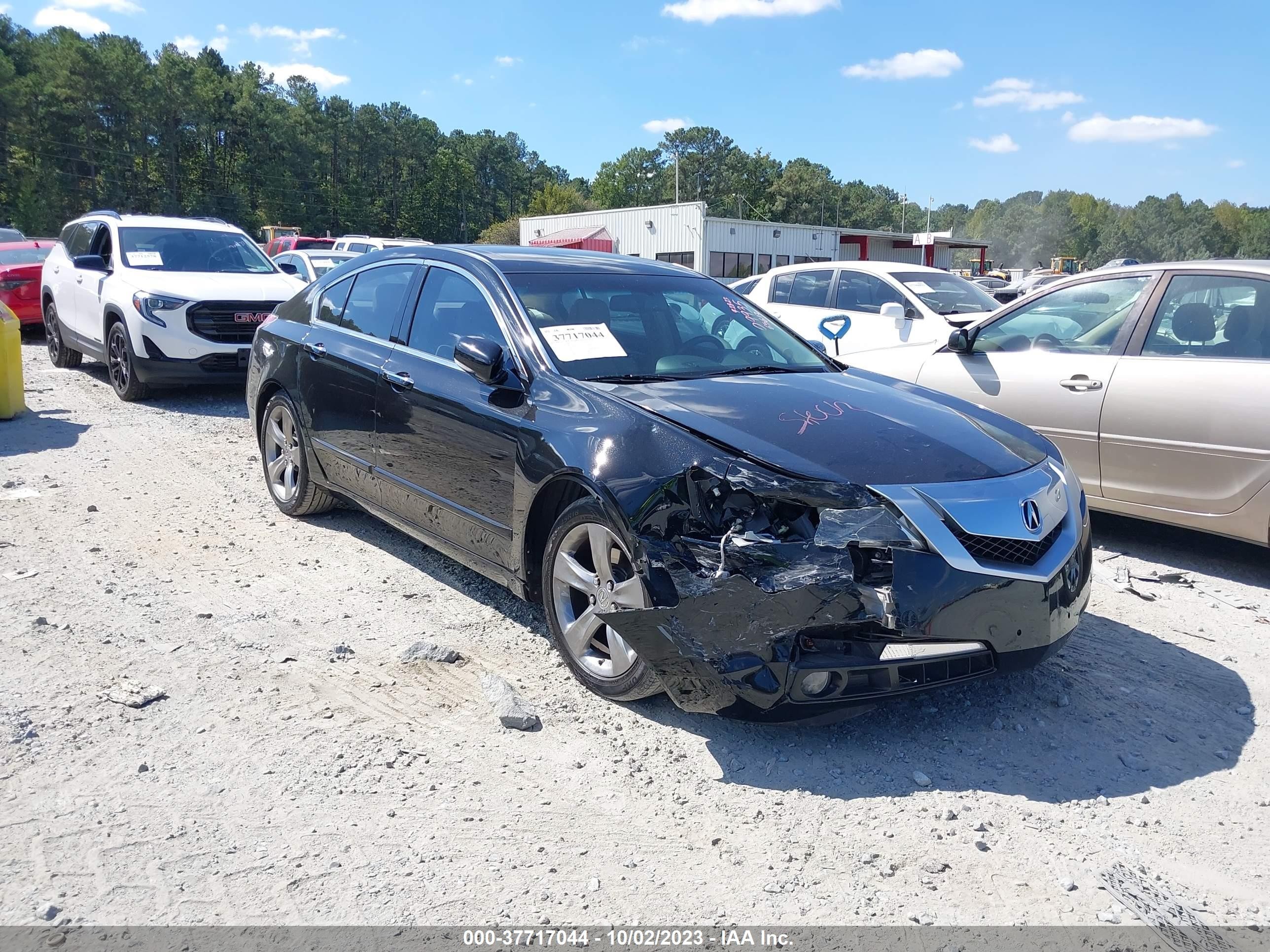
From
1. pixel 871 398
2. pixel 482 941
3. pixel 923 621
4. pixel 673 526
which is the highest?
pixel 871 398

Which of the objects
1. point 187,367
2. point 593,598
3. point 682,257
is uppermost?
point 682,257

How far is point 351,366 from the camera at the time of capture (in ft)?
16.8

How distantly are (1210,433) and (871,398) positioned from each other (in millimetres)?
2342

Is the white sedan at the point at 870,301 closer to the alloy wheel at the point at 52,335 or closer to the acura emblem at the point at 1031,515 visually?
the acura emblem at the point at 1031,515

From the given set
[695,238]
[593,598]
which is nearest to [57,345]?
[593,598]

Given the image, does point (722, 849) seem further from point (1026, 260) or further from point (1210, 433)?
point (1026, 260)

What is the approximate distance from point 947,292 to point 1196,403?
17.0 feet

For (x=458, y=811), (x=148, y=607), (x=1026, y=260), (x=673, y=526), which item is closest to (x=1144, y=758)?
(x=673, y=526)

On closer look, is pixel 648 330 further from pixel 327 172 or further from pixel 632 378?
pixel 327 172

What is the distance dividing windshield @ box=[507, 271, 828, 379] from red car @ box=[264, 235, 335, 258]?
2673cm

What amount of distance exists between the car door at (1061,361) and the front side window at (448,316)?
11.4ft

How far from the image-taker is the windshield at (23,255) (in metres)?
14.5

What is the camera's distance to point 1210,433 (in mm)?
5090

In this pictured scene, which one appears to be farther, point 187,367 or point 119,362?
point 119,362
